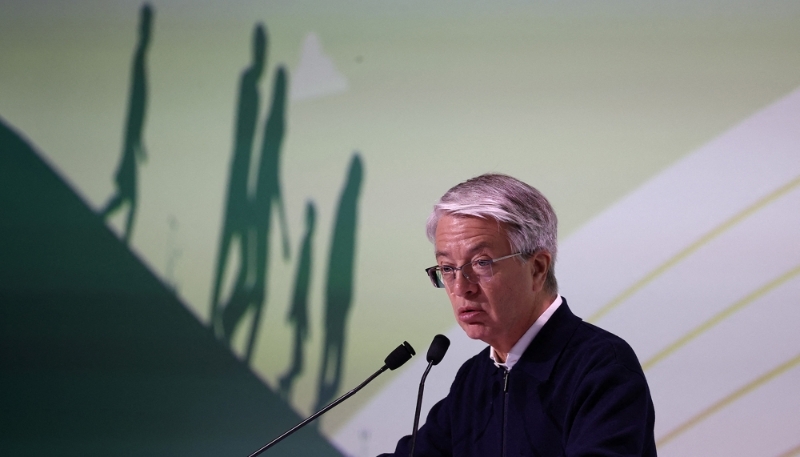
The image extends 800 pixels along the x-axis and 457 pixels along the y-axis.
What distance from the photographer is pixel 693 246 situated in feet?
8.78

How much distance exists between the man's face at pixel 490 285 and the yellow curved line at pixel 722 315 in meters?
0.98

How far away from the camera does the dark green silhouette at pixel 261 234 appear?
292 cm

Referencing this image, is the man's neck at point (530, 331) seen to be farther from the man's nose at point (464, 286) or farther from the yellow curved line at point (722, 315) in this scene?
the yellow curved line at point (722, 315)

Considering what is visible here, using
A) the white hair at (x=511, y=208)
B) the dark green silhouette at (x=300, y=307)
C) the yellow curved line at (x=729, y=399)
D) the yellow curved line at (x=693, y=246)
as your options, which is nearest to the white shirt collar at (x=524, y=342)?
the white hair at (x=511, y=208)

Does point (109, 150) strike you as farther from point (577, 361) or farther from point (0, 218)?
point (577, 361)

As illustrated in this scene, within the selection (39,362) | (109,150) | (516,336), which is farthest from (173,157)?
(516,336)

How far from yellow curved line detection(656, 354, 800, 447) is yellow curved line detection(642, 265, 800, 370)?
0.20 metres

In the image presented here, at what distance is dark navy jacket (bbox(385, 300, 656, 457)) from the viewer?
1.57m

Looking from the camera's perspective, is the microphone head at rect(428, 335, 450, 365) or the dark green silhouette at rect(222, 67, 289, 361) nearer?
the microphone head at rect(428, 335, 450, 365)

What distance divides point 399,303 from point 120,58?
1.29m

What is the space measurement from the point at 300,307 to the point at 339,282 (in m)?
0.16

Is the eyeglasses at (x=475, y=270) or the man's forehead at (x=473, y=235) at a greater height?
the man's forehead at (x=473, y=235)

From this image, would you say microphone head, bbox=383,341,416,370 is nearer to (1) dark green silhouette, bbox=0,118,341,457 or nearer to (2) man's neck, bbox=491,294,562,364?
(2) man's neck, bbox=491,294,562,364

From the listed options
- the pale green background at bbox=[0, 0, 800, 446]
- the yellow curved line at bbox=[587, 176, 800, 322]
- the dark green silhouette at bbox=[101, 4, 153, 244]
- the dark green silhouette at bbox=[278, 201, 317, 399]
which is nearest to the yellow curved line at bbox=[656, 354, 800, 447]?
the yellow curved line at bbox=[587, 176, 800, 322]
